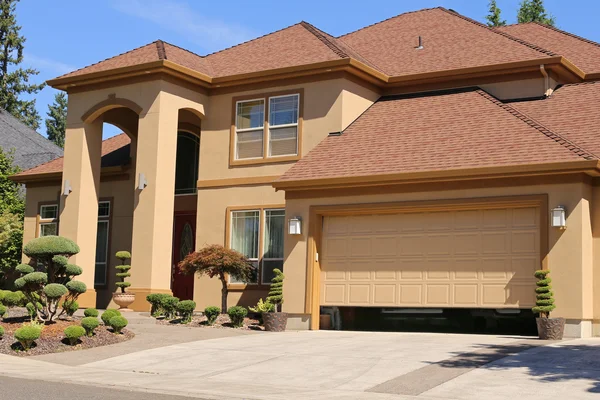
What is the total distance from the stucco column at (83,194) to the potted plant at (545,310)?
13.1m

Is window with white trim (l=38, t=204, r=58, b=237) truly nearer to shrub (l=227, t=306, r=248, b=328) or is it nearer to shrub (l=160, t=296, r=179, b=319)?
shrub (l=160, t=296, r=179, b=319)

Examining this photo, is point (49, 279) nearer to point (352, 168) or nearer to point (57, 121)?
point (352, 168)

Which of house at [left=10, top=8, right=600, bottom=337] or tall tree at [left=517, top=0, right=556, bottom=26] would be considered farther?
tall tree at [left=517, top=0, right=556, bottom=26]

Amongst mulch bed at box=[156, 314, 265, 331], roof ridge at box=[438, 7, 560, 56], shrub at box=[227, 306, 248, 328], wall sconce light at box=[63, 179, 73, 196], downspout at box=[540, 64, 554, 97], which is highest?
roof ridge at box=[438, 7, 560, 56]

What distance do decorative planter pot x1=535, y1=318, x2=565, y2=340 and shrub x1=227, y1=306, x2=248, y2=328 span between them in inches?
269

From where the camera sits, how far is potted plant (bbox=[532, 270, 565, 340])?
17172mm

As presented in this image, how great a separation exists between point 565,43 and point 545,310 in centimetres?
1160

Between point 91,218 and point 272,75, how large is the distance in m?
6.88

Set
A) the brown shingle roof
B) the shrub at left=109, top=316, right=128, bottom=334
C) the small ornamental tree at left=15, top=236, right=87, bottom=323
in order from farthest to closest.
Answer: the brown shingle roof → the shrub at left=109, top=316, right=128, bottom=334 → the small ornamental tree at left=15, top=236, right=87, bottom=323

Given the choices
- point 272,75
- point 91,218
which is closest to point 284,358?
point 272,75

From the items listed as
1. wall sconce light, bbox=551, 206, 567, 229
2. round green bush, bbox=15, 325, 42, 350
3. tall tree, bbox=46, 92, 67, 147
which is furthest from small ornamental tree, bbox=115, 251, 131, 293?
tall tree, bbox=46, 92, 67, 147

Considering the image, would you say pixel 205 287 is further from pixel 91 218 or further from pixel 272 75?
pixel 272 75

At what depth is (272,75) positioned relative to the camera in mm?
23828

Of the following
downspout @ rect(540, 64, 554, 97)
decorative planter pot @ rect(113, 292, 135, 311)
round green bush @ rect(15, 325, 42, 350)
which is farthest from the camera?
decorative planter pot @ rect(113, 292, 135, 311)
